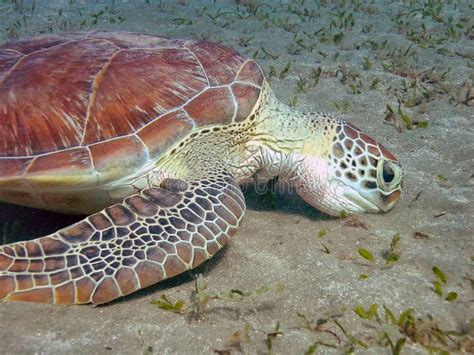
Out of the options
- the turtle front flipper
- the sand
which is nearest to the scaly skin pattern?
the turtle front flipper

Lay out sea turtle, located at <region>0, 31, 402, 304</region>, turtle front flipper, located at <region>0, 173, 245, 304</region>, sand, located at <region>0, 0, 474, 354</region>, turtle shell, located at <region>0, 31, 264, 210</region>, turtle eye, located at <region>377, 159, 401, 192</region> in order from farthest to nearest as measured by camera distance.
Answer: turtle eye, located at <region>377, 159, 401, 192</region> → turtle shell, located at <region>0, 31, 264, 210</region> → sea turtle, located at <region>0, 31, 402, 304</region> → turtle front flipper, located at <region>0, 173, 245, 304</region> → sand, located at <region>0, 0, 474, 354</region>

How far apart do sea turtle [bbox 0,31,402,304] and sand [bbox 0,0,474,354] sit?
0.16 meters

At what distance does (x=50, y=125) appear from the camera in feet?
7.19

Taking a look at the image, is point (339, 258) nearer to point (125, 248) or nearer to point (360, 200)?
point (360, 200)

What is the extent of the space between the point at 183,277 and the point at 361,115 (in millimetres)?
2429

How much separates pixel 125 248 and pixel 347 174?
1.45m

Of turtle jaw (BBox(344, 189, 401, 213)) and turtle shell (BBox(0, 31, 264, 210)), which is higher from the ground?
turtle shell (BBox(0, 31, 264, 210))

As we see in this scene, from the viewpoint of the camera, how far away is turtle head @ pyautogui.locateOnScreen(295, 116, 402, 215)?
2.56 m

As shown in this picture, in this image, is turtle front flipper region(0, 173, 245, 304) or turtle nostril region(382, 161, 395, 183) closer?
turtle front flipper region(0, 173, 245, 304)

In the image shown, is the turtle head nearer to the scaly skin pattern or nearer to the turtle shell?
the scaly skin pattern

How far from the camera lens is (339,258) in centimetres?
209

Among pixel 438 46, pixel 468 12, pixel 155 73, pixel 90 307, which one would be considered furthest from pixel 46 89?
pixel 468 12

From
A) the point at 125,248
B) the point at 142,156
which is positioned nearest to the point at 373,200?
the point at 142,156

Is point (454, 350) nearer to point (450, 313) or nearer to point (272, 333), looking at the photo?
point (450, 313)
